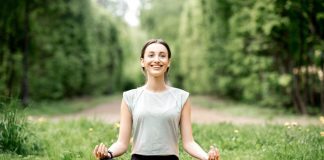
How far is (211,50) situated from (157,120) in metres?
25.8

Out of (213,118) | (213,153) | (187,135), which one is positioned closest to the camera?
(213,153)

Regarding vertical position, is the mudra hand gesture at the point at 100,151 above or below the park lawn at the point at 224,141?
above

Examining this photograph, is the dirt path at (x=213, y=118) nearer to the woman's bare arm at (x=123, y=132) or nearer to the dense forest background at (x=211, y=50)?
the dense forest background at (x=211, y=50)

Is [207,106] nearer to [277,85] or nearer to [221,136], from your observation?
[277,85]

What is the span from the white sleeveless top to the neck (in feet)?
0.11

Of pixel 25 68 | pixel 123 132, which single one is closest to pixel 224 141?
pixel 123 132

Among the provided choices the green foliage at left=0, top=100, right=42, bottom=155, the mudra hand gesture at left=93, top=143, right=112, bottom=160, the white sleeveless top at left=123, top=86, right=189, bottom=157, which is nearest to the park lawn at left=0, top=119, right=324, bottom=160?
the green foliage at left=0, top=100, right=42, bottom=155

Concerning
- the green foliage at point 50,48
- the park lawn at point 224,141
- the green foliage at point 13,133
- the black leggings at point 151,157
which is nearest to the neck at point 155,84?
the black leggings at point 151,157

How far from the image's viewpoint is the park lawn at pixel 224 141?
5.33 m

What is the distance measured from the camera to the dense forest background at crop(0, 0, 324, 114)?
17.3m

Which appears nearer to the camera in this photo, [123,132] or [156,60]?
[156,60]

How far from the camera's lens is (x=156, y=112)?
3.42 metres

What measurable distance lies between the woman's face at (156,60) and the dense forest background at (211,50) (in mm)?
11745

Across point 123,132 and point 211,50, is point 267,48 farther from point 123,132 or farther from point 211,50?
point 123,132
